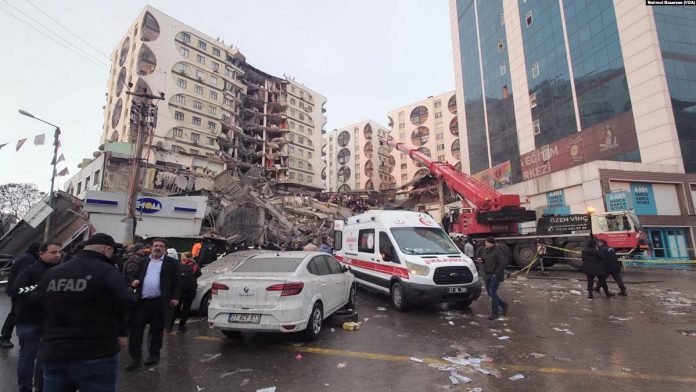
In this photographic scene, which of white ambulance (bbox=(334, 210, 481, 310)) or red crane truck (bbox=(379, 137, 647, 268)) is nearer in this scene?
white ambulance (bbox=(334, 210, 481, 310))

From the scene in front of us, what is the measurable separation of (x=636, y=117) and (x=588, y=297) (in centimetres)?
2162

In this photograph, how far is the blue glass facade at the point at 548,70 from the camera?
3031 centimetres

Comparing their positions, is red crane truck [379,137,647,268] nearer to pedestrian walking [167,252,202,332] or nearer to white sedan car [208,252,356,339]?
white sedan car [208,252,356,339]

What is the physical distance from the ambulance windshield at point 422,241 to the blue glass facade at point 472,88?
110 feet

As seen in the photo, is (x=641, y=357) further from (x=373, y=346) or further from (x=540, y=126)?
(x=540, y=126)

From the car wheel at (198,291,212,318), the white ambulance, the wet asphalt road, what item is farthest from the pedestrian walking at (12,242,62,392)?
the white ambulance

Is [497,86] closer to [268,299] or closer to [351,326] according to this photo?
[351,326]

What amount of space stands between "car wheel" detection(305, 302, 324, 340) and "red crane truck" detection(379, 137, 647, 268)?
13.1 m

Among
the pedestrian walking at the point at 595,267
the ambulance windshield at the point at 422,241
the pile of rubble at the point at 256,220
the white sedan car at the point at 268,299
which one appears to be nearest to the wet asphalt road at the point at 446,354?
the white sedan car at the point at 268,299

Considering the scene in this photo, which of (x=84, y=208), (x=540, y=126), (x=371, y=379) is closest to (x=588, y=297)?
(x=371, y=379)

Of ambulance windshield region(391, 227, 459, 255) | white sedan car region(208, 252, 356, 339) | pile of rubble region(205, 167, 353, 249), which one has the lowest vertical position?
white sedan car region(208, 252, 356, 339)

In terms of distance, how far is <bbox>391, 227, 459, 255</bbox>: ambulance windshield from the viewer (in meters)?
8.73

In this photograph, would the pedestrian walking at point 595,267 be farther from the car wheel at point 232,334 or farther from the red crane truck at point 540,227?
the car wheel at point 232,334

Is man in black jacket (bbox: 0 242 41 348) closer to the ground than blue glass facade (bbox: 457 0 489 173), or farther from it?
closer to the ground
